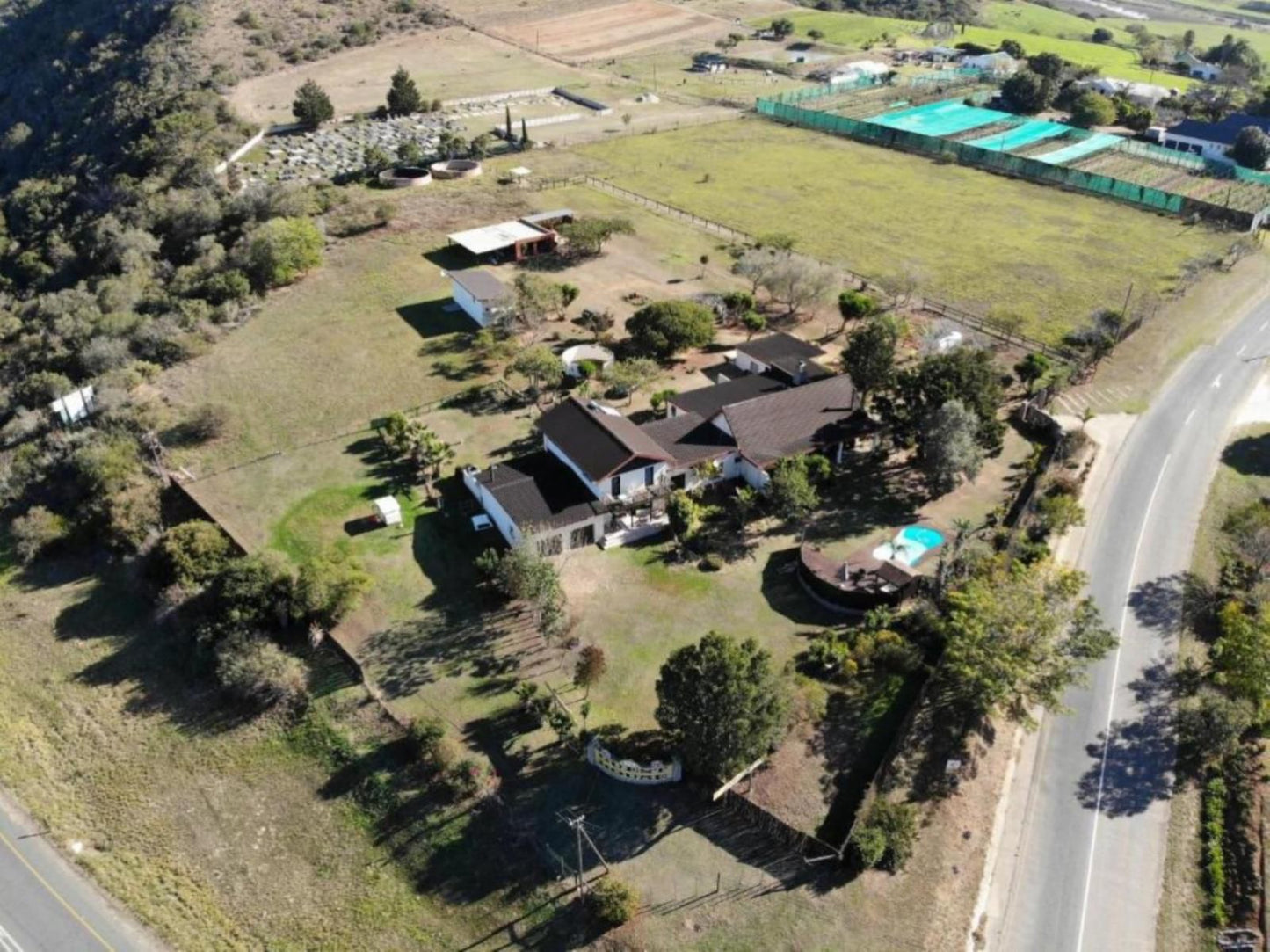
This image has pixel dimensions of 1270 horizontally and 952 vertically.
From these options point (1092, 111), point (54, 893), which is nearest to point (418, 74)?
point (1092, 111)


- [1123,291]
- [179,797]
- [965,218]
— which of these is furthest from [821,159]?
[179,797]

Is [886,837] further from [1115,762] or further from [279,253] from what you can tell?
[279,253]

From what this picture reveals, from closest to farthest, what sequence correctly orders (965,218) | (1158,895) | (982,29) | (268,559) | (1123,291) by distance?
(1158,895) < (268,559) < (1123,291) < (965,218) < (982,29)

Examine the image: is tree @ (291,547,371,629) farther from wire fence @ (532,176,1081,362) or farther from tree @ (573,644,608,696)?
wire fence @ (532,176,1081,362)

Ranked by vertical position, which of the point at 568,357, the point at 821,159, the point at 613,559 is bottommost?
the point at 613,559

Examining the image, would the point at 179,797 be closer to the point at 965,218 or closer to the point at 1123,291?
the point at 1123,291

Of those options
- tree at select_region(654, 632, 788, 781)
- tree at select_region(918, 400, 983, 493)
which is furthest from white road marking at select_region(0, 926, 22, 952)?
tree at select_region(918, 400, 983, 493)

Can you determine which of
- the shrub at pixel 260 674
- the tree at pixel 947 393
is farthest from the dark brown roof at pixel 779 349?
the shrub at pixel 260 674
